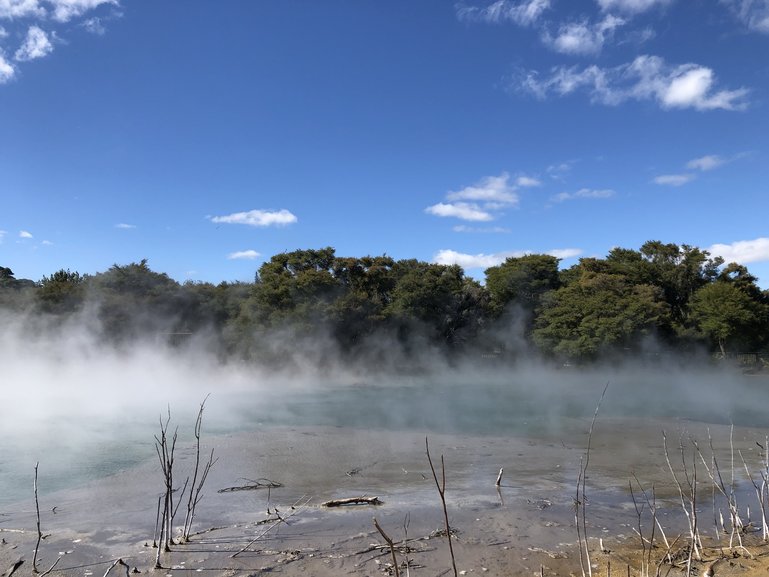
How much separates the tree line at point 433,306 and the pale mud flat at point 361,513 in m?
15.6

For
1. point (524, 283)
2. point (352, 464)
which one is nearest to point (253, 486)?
point (352, 464)

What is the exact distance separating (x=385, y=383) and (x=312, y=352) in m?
4.13

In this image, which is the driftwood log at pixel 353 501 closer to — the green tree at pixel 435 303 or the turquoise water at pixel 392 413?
the turquoise water at pixel 392 413

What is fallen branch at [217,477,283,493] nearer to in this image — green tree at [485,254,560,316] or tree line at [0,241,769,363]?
tree line at [0,241,769,363]

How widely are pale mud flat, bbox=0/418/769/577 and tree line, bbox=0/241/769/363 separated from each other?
51.1ft

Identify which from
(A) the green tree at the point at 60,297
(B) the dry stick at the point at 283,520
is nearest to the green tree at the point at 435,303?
(A) the green tree at the point at 60,297

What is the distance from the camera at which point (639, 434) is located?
455 inches

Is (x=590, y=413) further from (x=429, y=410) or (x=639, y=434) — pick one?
(x=429, y=410)

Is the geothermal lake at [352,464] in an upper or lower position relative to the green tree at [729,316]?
lower

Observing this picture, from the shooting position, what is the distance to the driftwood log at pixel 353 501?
6.29m

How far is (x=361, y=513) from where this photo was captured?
6039 millimetres

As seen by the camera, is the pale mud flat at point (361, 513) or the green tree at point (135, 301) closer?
the pale mud flat at point (361, 513)

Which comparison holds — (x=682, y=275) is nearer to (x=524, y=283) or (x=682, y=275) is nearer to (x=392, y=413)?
(x=524, y=283)

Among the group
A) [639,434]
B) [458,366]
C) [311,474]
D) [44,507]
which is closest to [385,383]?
[458,366]
